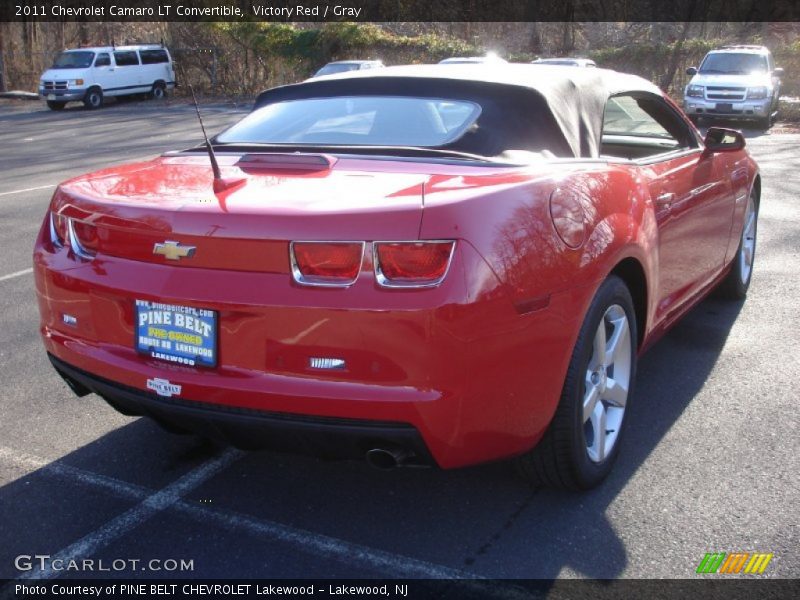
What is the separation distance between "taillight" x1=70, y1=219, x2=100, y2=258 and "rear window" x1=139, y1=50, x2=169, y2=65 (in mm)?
29944

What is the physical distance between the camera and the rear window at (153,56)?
31.0 meters

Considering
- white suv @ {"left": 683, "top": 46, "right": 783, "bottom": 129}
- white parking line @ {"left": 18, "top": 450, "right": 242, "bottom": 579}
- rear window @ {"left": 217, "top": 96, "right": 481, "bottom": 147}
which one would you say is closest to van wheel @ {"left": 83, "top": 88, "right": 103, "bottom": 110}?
white suv @ {"left": 683, "top": 46, "right": 783, "bottom": 129}

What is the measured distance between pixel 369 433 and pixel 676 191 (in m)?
2.17

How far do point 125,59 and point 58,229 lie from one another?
2923 centimetres

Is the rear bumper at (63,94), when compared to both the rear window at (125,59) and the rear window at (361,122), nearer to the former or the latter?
the rear window at (125,59)

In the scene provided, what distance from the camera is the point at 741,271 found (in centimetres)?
577

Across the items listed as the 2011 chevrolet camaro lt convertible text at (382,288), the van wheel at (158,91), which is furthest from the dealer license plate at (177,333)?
the van wheel at (158,91)

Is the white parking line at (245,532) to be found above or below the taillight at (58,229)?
below

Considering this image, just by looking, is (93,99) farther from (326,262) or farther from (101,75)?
(326,262)

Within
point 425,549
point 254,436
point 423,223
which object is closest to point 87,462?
point 254,436

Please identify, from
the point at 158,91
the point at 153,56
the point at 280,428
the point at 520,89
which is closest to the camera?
the point at 280,428

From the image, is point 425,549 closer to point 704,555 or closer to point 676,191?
point 704,555

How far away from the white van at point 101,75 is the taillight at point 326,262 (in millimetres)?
27524

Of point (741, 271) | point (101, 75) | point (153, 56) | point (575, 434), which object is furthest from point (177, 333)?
point (153, 56)
